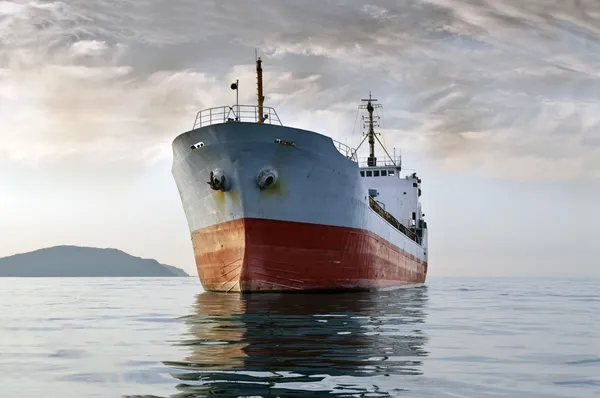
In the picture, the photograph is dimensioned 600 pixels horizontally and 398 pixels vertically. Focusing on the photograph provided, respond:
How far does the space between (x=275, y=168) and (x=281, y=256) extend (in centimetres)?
345

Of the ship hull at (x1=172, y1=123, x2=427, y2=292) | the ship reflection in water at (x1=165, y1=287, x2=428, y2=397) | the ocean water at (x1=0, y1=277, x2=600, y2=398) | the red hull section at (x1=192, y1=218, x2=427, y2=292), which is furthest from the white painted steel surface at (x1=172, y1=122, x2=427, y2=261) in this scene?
the ocean water at (x1=0, y1=277, x2=600, y2=398)

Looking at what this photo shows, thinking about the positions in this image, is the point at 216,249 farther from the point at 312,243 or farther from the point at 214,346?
the point at 214,346

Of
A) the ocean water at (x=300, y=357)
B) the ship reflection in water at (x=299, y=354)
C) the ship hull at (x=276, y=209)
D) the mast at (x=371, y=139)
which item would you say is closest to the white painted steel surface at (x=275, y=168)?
the ship hull at (x=276, y=209)

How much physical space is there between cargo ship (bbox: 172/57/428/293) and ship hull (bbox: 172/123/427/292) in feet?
0.13

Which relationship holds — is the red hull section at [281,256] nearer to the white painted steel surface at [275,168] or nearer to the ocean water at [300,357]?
the white painted steel surface at [275,168]

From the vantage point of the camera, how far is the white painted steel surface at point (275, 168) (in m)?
24.9

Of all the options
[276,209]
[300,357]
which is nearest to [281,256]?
[276,209]

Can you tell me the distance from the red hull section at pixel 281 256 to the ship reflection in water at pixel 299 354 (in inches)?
333

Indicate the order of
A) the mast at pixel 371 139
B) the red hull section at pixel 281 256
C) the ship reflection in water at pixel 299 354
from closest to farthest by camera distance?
the ship reflection in water at pixel 299 354 < the red hull section at pixel 281 256 < the mast at pixel 371 139

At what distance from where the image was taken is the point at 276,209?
25016 mm

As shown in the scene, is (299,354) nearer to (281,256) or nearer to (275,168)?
(281,256)

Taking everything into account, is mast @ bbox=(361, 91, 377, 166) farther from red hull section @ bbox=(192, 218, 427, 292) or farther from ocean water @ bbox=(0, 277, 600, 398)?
ocean water @ bbox=(0, 277, 600, 398)

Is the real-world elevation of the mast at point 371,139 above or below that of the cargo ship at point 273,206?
above

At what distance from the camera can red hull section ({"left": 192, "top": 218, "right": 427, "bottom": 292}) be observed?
24.8 meters
